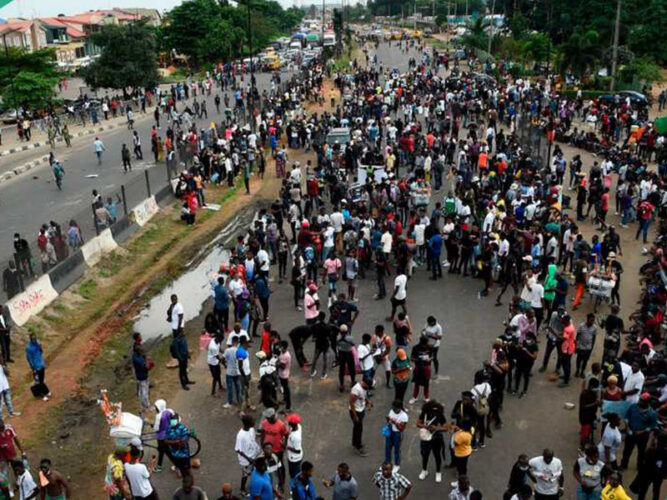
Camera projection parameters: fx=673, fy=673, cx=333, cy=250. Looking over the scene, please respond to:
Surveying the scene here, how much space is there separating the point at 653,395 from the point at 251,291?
28.8 feet

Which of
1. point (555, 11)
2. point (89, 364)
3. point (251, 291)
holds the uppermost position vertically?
point (555, 11)

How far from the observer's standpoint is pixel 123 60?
2154 inches

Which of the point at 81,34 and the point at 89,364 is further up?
the point at 81,34

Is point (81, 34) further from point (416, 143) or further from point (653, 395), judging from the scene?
point (653, 395)

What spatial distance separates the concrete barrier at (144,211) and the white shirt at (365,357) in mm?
13401

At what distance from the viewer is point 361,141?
2870 centimetres

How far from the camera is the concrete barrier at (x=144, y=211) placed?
2262 centimetres

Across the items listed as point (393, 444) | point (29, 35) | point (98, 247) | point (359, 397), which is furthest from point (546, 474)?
point (29, 35)

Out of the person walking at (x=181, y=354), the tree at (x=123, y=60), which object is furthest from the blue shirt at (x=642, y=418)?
the tree at (x=123, y=60)

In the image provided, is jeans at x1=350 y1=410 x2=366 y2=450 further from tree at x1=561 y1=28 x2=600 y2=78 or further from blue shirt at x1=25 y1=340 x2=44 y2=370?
tree at x1=561 y1=28 x2=600 y2=78

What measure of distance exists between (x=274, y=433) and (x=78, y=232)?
11935mm

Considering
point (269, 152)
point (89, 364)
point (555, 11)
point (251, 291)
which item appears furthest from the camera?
point (555, 11)

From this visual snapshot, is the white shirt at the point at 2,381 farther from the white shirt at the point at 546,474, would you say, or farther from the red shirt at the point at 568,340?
the red shirt at the point at 568,340

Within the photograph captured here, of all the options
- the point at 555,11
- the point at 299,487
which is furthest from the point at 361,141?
the point at 555,11
